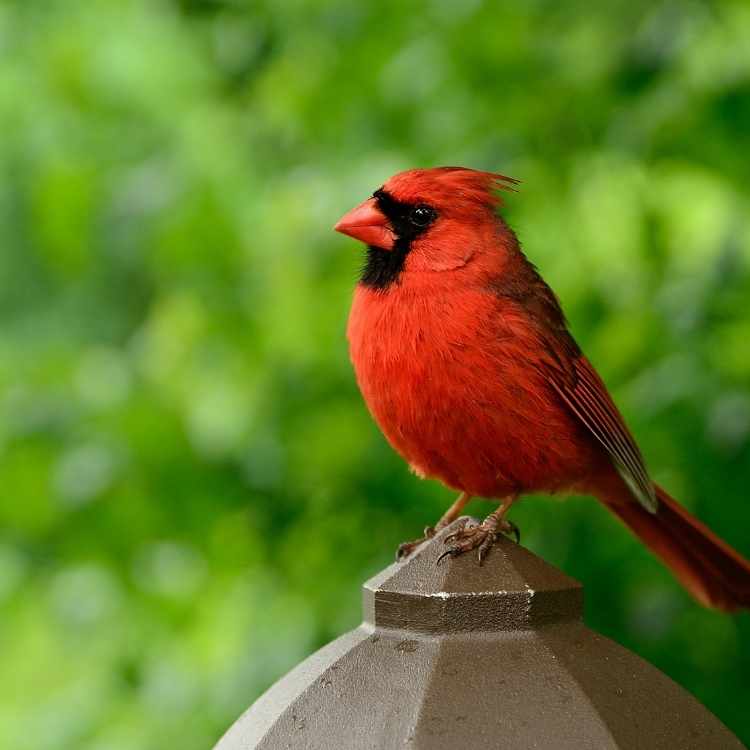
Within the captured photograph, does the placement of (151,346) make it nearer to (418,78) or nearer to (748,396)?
(418,78)

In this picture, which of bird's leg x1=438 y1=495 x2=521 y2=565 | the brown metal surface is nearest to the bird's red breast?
bird's leg x1=438 y1=495 x2=521 y2=565

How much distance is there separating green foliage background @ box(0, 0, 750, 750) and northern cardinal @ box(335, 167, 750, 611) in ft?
0.76

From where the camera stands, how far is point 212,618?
8.75 ft

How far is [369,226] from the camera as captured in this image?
2367 mm

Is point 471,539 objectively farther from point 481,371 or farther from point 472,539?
point 481,371

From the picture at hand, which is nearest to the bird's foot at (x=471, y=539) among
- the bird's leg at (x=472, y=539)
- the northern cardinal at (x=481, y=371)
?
the bird's leg at (x=472, y=539)

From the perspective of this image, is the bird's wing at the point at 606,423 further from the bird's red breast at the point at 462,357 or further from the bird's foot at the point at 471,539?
the bird's foot at the point at 471,539

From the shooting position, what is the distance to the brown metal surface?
1.17 metres

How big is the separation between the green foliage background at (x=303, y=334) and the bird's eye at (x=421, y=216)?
0.28m

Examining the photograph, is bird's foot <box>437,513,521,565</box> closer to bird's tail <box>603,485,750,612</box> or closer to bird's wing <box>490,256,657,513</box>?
bird's wing <box>490,256,657,513</box>

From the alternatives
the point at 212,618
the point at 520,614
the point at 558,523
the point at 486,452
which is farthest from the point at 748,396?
the point at 520,614

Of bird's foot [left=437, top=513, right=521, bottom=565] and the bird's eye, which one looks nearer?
bird's foot [left=437, top=513, right=521, bottom=565]

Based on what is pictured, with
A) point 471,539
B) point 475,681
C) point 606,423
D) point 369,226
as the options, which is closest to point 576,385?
point 606,423

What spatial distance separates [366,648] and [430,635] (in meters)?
0.06
